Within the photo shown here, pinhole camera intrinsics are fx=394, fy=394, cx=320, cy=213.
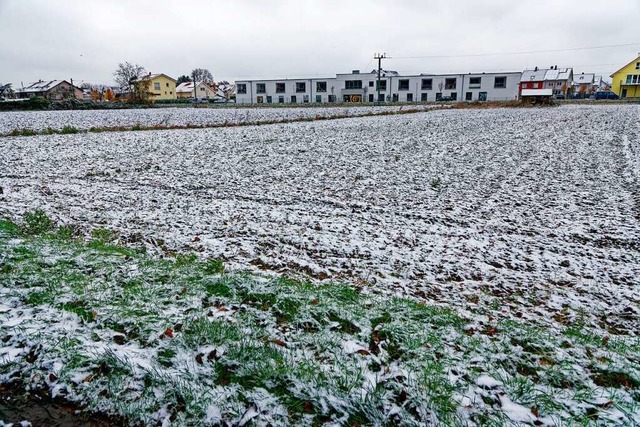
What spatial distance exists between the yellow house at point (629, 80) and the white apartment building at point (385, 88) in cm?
2674

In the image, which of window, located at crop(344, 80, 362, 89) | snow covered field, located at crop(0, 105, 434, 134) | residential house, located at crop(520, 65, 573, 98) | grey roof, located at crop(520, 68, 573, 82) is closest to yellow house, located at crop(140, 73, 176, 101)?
window, located at crop(344, 80, 362, 89)

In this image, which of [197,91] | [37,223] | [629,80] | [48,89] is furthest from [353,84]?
[37,223]

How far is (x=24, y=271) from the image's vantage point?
18.6 ft

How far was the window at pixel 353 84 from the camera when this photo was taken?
99.8 metres

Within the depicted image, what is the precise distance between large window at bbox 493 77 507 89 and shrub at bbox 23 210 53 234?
10338cm

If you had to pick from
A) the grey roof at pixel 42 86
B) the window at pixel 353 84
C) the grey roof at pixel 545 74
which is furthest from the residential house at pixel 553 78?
the grey roof at pixel 42 86

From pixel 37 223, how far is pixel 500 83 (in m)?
104

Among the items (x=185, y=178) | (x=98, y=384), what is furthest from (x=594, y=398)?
(x=185, y=178)

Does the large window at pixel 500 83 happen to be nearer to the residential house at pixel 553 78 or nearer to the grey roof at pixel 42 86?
the residential house at pixel 553 78

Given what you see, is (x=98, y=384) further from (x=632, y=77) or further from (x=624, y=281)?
(x=632, y=77)

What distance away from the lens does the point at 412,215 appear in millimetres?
9578

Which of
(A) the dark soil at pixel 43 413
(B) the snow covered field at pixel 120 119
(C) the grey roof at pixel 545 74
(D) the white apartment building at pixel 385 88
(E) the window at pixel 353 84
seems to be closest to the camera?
(A) the dark soil at pixel 43 413

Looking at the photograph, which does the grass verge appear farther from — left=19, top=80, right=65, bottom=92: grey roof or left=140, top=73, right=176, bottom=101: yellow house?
left=19, top=80, right=65, bottom=92: grey roof

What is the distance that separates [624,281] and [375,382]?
509 centimetres
